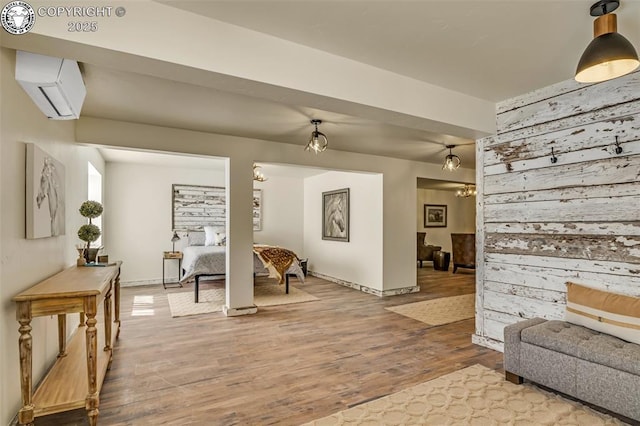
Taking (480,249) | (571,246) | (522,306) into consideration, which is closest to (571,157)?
(571,246)

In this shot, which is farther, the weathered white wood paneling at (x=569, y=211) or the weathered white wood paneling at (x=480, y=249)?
the weathered white wood paneling at (x=480, y=249)

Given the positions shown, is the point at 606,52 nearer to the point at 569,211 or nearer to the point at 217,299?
the point at 569,211

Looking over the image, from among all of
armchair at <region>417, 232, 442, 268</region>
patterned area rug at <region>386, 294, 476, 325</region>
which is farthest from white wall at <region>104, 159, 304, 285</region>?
armchair at <region>417, 232, 442, 268</region>

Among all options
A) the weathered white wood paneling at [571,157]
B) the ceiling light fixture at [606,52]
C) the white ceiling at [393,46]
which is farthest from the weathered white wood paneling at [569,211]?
the ceiling light fixture at [606,52]

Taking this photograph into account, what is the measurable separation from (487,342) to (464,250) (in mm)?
5177

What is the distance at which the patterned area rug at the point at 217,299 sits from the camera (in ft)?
16.2

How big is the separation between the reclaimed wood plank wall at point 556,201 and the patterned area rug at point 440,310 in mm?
932

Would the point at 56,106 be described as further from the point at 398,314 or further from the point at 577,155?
the point at 398,314

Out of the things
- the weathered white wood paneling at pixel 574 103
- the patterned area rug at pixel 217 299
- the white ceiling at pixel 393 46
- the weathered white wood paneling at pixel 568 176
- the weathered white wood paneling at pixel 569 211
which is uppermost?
the white ceiling at pixel 393 46

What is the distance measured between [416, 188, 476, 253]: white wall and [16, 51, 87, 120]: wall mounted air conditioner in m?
9.06

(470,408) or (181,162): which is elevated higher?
(181,162)

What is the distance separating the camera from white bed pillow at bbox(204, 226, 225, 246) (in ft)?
23.0

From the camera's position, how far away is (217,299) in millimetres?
5594

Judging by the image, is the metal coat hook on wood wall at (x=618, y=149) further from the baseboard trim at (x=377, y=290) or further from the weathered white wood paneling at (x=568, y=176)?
the baseboard trim at (x=377, y=290)
